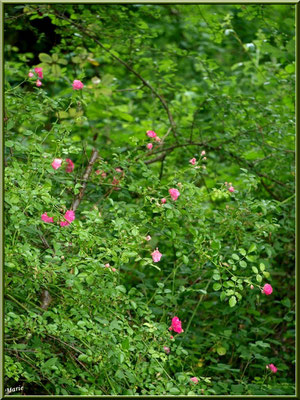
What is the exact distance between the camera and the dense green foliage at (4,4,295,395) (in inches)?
85.7

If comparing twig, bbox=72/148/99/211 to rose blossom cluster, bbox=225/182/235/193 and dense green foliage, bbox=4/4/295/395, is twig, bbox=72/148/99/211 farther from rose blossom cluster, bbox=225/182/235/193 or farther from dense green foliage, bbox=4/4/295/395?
rose blossom cluster, bbox=225/182/235/193

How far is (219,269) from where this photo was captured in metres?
2.37

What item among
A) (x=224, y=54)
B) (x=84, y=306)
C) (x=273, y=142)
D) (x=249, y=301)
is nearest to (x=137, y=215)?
(x=84, y=306)

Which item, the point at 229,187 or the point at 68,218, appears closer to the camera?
the point at 68,218

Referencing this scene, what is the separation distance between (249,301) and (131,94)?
310cm

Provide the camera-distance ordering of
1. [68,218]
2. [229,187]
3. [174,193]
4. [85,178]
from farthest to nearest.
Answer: [85,178] < [229,187] < [174,193] < [68,218]

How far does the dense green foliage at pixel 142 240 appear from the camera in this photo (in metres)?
2.18

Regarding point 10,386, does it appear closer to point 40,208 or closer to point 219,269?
point 40,208

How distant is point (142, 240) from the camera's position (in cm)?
231

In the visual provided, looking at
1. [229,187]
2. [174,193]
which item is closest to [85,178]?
[174,193]

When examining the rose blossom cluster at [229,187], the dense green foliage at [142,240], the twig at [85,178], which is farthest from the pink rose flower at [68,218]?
the rose blossom cluster at [229,187]

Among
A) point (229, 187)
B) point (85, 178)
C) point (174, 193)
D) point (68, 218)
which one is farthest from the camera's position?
point (85, 178)

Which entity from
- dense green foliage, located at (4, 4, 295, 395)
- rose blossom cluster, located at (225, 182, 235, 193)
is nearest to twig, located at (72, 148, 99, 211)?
dense green foliage, located at (4, 4, 295, 395)

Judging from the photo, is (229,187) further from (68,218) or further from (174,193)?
(68,218)
